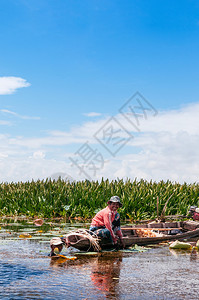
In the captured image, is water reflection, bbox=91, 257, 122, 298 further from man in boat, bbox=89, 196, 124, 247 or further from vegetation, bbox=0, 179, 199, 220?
vegetation, bbox=0, 179, 199, 220

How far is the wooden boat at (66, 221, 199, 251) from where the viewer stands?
36.0 ft

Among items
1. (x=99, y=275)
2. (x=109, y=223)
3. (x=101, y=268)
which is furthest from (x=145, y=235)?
(x=99, y=275)

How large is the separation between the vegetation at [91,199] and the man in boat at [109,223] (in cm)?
978

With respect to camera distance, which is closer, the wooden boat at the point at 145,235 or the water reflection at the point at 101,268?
the water reflection at the point at 101,268

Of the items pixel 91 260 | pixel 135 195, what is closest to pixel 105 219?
pixel 91 260

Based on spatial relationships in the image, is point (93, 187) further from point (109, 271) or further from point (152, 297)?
point (152, 297)

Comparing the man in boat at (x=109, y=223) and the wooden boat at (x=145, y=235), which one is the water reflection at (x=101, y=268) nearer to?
the wooden boat at (x=145, y=235)

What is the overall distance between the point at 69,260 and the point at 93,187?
15081mm

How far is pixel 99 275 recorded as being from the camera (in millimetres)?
8492

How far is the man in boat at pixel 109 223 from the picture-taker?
36.4 ft

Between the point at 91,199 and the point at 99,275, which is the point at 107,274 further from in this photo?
→ the point at 91,199

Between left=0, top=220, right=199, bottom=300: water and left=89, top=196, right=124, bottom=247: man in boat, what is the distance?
18.9 inches

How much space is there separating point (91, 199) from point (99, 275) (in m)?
15.1

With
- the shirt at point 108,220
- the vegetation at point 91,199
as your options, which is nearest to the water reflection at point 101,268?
the shirt at point 108,220
